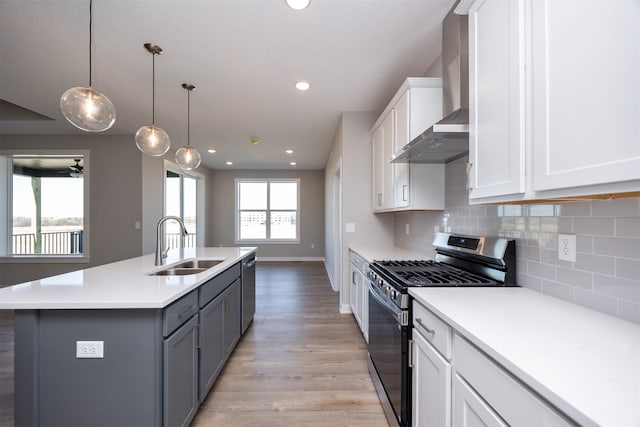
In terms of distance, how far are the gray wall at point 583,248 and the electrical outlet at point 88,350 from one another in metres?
2.15

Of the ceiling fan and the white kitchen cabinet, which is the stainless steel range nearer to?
the white kitchen cabinet

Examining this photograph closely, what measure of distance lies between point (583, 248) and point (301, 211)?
7077 millimetres

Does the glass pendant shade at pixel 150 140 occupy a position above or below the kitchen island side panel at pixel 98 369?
above

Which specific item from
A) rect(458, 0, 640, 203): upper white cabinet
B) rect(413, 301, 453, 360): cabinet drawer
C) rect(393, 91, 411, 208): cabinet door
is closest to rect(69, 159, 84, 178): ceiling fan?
rect(393, 91, 411, 208): cabinet door

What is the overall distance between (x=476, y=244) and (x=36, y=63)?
3.98 m

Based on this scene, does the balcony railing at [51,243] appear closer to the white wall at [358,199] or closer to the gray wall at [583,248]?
the white wall at [358,199]

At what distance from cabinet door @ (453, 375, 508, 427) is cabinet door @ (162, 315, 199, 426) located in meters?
1.29

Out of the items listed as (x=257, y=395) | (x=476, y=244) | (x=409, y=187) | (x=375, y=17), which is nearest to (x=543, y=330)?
(x=476, y=244)

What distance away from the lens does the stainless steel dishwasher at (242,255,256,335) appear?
112 inches

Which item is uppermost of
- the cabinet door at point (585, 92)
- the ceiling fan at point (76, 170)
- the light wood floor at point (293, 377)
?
the ceiling fan at point (76, 170)

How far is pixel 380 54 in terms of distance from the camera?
7.80 ft

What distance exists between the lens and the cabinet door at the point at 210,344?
5.83 feet

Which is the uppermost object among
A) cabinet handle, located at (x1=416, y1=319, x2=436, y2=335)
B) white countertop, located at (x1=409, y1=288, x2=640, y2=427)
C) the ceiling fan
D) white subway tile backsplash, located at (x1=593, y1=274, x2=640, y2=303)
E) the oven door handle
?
the ceiling fan

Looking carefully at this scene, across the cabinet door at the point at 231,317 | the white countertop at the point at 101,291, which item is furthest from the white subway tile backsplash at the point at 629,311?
the cabinet door at the point at 231,317
